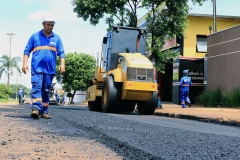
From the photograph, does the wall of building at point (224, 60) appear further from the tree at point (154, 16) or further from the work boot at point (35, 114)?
the work boot at point (35, 114)

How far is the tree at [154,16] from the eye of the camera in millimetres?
17297

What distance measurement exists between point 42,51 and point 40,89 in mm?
760

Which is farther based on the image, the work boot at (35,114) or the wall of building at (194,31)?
the wall of building at (194,31)

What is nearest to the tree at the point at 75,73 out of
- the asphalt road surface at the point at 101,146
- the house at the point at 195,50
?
the house at the point at 195,50

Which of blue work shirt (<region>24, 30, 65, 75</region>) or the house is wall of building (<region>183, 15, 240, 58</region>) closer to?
the house

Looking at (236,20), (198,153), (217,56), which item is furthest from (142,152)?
(236,20)

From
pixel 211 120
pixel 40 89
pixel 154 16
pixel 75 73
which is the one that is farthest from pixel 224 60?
pixel 75 73

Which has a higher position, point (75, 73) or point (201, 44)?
point (201, 44)

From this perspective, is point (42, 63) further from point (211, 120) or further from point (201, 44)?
point (201, 44)

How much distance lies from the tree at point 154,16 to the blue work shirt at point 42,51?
973 cm

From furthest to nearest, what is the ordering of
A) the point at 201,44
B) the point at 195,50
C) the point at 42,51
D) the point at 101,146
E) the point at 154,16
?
the point at 201,44 → the point at 195,50 → the point at 154,16 → the point at 42,51 → the point at 101,146

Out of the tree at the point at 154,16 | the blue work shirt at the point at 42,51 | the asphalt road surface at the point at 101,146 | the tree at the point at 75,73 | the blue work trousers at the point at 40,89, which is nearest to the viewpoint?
the asphalt road surface at the point at 101,146

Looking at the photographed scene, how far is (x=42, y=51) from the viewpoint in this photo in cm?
753

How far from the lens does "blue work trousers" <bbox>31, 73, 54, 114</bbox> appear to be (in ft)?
24.1
